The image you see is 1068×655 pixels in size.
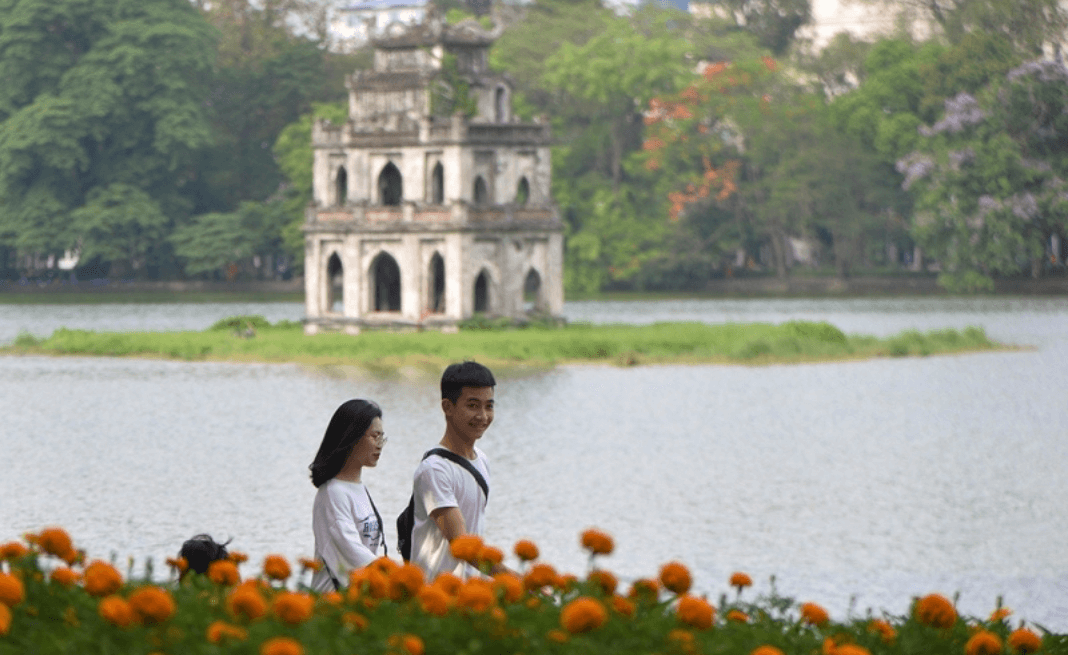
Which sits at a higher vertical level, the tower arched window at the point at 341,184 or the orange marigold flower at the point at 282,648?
the tower arched window at the point at 341,184

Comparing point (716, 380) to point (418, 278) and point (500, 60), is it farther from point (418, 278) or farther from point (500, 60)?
point (500, 60)

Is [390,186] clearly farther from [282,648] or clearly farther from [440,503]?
[282,648]

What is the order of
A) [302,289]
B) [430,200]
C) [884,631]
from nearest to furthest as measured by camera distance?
[884,631] → [430,200] → [302,289]

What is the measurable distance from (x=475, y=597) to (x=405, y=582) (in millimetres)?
443

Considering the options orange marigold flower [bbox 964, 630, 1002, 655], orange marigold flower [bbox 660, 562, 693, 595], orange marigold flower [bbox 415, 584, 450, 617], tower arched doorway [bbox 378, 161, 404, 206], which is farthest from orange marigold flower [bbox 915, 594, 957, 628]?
tower arched doorway [bbox 378, 161, 404, 206]

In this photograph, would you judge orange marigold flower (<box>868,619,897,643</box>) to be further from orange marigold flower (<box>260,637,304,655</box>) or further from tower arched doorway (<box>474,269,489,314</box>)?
tower arched doorway (<box>474,269,489,314</box>)

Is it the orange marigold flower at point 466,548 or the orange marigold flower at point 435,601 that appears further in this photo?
the orange marigold flower at point 466,548

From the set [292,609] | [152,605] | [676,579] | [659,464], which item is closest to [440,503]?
[676,579]

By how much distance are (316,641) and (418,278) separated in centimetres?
4253

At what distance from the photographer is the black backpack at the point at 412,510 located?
784cm

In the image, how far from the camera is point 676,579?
6.09m

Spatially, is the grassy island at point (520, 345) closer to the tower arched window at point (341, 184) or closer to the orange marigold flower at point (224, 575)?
the tower arched window at point (341, 184)

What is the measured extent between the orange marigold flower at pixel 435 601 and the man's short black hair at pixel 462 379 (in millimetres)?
2273

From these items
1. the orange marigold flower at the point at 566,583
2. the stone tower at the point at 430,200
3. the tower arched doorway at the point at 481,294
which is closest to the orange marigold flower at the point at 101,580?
the orange marigold flower at the point at 566,583
